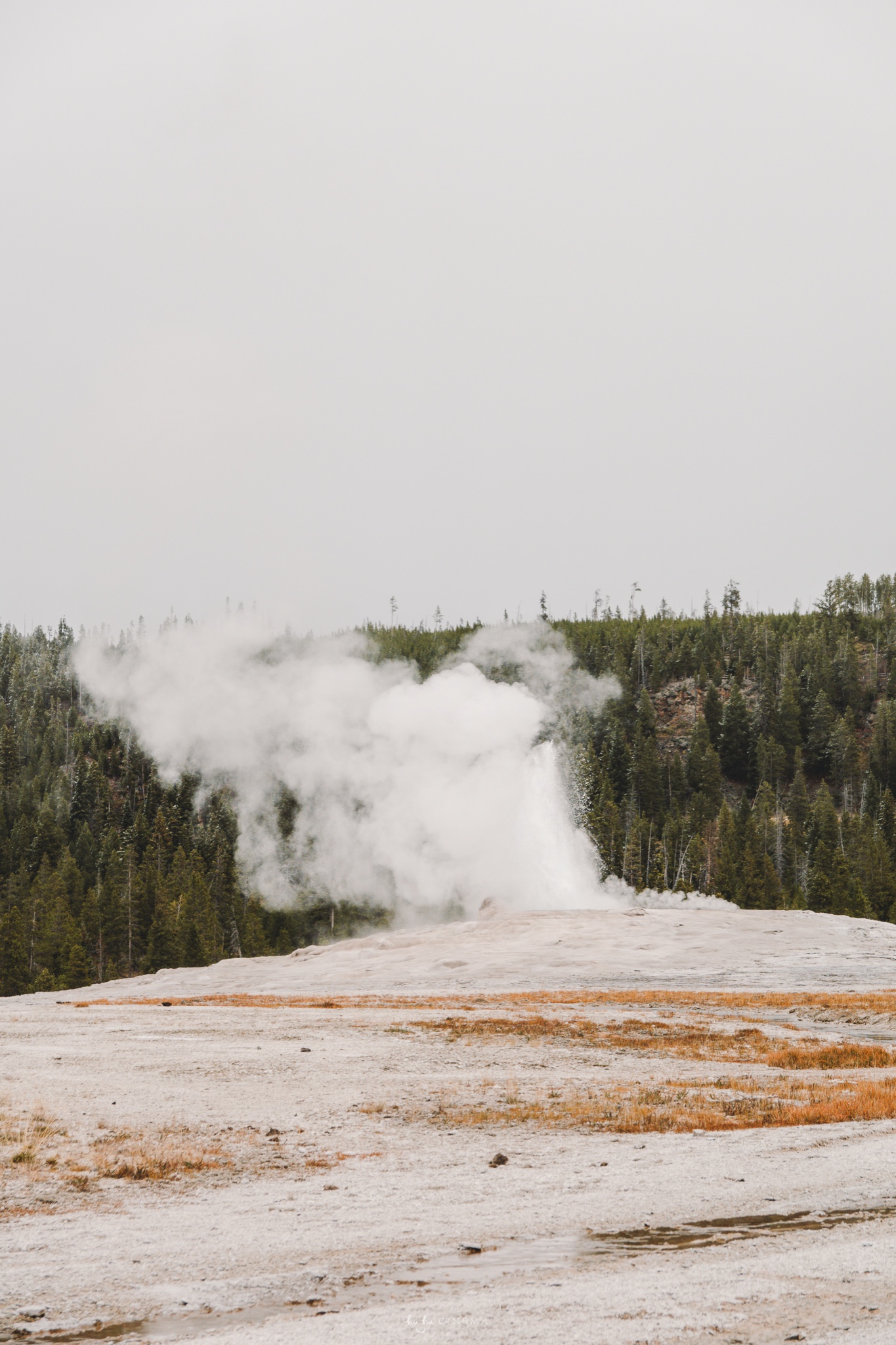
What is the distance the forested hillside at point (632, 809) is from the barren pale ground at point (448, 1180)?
69226 mm

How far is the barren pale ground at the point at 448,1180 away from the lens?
10.6m


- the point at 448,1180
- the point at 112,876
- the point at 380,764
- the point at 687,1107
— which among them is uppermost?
the point at 380,764

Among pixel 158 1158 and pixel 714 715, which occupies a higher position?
pixel 714 715

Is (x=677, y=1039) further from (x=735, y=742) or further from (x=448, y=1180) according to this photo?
(x=735, y=742)

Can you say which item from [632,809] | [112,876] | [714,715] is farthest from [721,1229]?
[714,715]

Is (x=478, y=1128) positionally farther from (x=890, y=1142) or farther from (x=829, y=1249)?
(x=829, y=1249)

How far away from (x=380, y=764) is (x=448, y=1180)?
93.2m

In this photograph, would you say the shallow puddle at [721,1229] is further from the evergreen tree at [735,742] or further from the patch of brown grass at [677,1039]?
the evergreen tree at [735,742]

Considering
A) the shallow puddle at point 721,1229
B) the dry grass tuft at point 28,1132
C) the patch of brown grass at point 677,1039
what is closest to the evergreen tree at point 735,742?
the patch of brown grass at point 677,1039

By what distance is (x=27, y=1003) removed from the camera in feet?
200

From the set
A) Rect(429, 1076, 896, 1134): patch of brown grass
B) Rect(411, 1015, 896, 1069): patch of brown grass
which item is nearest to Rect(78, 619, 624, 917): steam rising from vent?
Rect(411, 1015, 896, 1069): patch of brown grass

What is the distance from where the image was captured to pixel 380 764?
358ft

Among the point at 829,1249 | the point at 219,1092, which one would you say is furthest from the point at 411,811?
the point at 829,1249

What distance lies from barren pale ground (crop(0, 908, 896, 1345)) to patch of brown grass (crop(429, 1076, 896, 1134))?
106 millimetres
